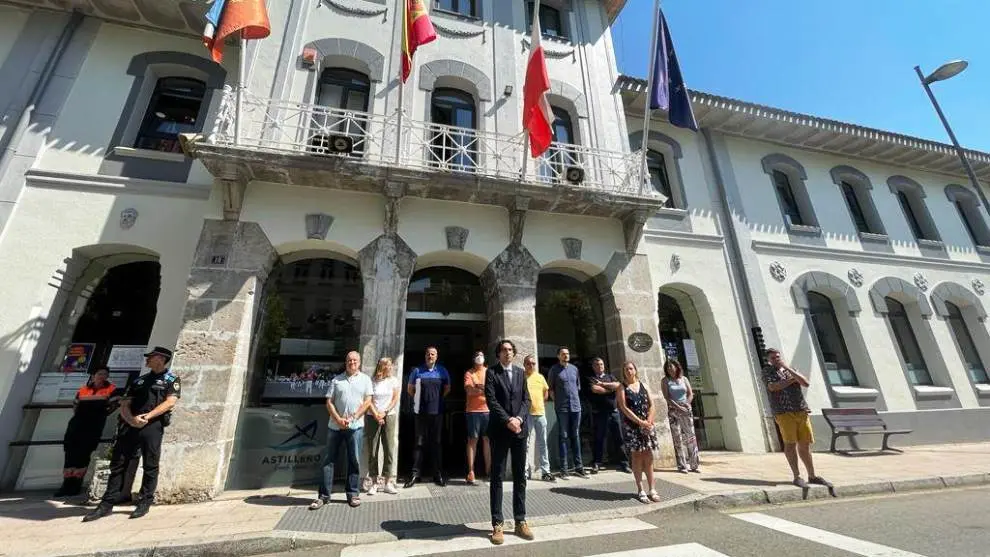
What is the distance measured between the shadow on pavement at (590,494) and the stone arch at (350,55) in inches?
325

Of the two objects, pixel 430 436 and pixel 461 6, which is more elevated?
pixel 461 6

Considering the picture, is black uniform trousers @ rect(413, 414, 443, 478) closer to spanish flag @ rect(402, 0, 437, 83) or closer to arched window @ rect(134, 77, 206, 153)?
spanish flag @ rect(402, 0, 437, 83)

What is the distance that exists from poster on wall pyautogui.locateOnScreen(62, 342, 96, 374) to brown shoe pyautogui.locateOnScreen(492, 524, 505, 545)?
7.58 m

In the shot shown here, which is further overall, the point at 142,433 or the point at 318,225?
the point at 318,225

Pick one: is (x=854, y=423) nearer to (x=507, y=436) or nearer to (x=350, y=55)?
(x=507, y=436)

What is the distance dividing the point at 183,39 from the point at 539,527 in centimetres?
1126

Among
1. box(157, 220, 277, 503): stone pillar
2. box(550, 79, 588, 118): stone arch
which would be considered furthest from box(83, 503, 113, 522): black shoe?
box(550, 79, 588, 118): stone arch

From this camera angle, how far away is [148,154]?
7.35 meters

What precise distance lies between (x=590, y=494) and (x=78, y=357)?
28.5ft

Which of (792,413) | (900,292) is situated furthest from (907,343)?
(792,413)

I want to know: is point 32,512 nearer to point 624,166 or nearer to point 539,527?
point 539,527

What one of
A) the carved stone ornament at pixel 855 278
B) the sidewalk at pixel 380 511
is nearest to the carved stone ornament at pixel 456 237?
the sidewalk at pixel 380 511

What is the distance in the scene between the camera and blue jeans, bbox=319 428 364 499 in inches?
200

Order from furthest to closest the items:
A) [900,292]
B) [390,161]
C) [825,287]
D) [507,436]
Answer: [900,292] → [825,287] → [390,161] → [507,436]
